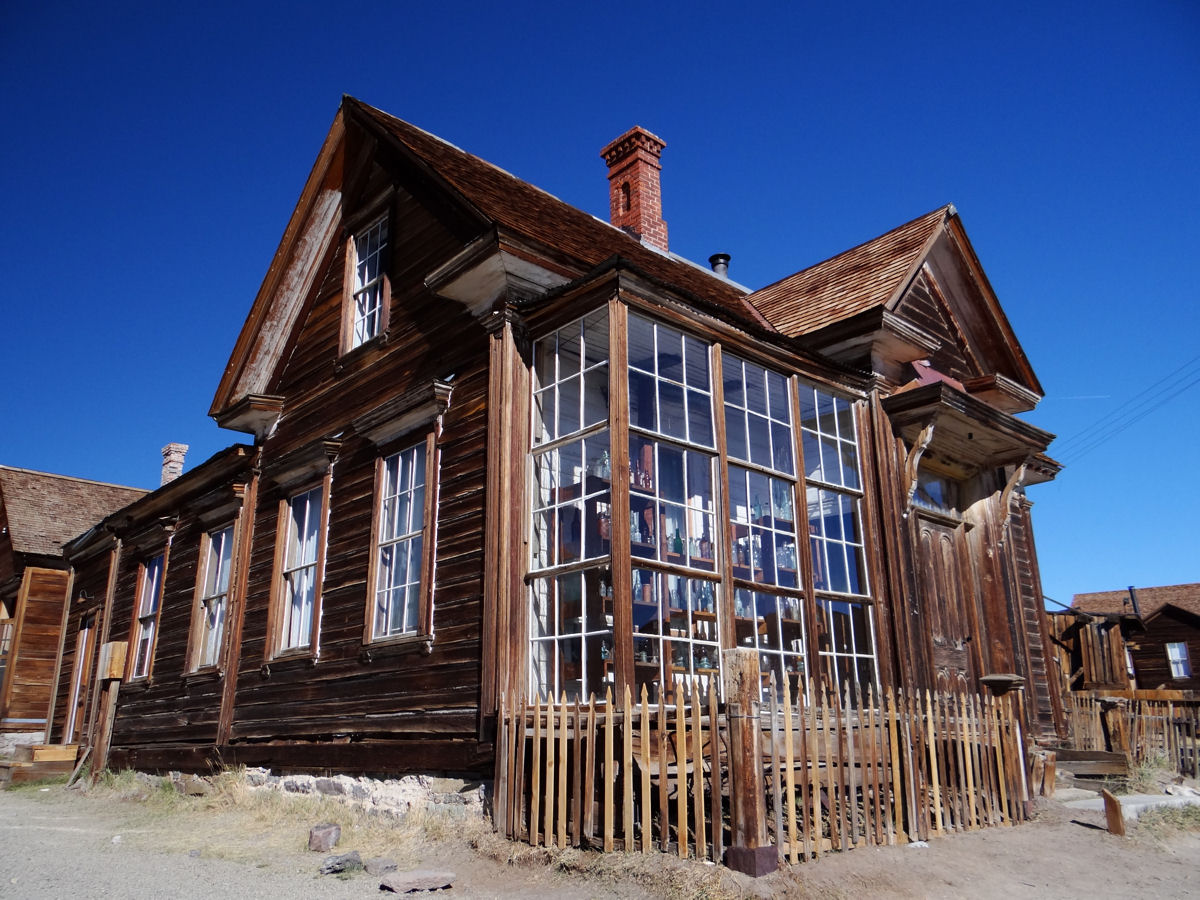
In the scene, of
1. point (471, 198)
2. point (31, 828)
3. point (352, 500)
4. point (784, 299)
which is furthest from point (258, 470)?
point (784, 299)

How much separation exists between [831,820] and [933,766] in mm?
1546

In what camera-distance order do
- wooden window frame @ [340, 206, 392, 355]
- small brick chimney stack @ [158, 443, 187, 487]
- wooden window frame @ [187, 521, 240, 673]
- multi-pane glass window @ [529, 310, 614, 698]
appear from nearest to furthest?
multi-pane glass window @ [529, 310, 614, 698] → wooden window frame @ [340, 206, 392, 355] → wooden window frame @ [187, 521, 240, 673] → small brick chimney stack @ [158, 443, 187, 487]

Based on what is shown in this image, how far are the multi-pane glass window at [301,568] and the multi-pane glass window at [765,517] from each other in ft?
16.5

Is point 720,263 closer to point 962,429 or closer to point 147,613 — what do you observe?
point 962,429

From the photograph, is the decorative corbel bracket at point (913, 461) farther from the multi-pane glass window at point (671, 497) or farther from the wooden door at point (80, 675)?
the wooden door at point (80, 675)

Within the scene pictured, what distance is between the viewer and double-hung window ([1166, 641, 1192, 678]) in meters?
35.2

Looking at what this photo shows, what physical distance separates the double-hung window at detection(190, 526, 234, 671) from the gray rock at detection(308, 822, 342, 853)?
18.8 feet

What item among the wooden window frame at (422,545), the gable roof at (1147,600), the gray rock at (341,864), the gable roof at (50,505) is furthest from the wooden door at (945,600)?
the gable roof at (1147,600)

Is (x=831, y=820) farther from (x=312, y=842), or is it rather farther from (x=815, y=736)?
(x=312, y=842)

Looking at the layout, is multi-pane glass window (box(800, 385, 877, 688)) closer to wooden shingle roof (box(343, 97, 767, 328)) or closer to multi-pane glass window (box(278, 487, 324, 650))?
wooden shingle roof (box(343, 97, 767, 328))

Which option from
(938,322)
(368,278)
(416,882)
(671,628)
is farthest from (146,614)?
(938,322)

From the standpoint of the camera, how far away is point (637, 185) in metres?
15.8

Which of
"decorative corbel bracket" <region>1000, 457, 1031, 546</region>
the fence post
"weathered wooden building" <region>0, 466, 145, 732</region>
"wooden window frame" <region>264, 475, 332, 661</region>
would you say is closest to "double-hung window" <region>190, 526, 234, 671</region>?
"wooden window frame" <region>264, 475, 332, 661</region>

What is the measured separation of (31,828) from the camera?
32.1 ft
